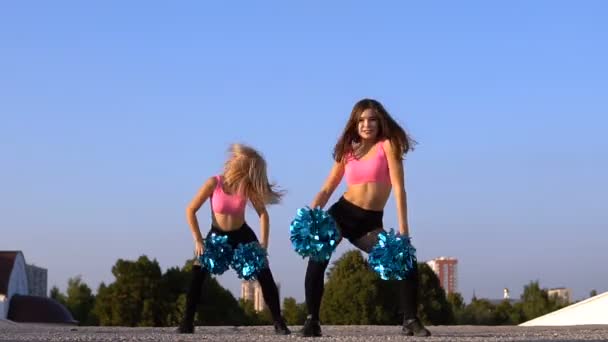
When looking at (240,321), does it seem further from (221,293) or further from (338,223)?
(338,223)

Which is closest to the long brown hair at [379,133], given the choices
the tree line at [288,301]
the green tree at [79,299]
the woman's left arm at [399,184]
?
the woman's left arm at [399,184]

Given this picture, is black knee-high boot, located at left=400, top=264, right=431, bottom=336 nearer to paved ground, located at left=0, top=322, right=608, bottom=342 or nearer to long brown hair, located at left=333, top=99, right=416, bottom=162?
paved ground, located at left=0, top=322, right=608, bottom=342

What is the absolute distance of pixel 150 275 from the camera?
5059 centimetres

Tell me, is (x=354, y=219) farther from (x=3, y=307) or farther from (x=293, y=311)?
(x=3, y=307)

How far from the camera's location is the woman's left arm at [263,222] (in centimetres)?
1270

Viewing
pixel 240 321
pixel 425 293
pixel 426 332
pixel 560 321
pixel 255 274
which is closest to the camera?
pixel 426 332

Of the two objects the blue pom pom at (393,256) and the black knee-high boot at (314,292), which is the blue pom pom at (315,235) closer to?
the black knee-high boot at (314,292)

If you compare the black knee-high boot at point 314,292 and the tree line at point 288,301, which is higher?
the tree line at point 288,301

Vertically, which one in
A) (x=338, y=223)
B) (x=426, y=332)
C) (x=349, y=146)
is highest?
(x=349, y=146)

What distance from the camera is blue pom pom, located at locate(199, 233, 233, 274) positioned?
1251 centimetres

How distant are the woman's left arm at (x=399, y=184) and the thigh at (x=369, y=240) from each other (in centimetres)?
21

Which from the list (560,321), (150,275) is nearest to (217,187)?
(560,321)

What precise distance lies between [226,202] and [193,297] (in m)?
1.14

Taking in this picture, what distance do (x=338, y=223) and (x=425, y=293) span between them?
3692cm
